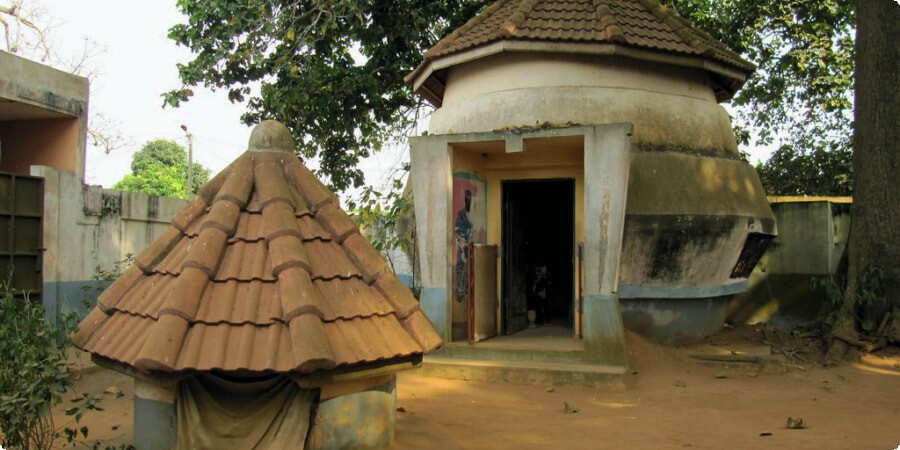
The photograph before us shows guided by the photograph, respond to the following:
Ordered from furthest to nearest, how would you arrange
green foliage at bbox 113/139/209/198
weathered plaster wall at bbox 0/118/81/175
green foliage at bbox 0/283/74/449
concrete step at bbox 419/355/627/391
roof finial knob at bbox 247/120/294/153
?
1. green foliage at bbox 113/139/209/198
2. weathered plaster wall at bbox 0/118/81/175
3. concrete step at bbox 419/355/627/391
4. roof finial knob at bbox 247/120/294/153
5. green foliage at bbox 0/283/74/449

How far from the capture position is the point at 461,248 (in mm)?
9344

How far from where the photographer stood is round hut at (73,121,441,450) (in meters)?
3.32

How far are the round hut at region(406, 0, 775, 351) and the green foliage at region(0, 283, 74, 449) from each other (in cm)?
524

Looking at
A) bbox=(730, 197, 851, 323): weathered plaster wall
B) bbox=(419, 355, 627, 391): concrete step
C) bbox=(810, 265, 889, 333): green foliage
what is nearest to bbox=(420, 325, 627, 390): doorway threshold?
bbox=(419, 355, 627, 391): concrete step

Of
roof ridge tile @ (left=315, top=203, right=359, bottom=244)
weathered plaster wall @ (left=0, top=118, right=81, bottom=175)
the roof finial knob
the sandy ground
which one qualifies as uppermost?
weathered plaster wall @ (left=0, top=118, right=81, bottom=175)

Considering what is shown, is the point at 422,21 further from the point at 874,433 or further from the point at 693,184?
the point at 874,433

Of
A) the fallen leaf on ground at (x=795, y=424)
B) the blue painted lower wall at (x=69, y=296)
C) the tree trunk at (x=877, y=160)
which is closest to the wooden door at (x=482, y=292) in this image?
the fallen leaf on ground at (x=795, y=424)

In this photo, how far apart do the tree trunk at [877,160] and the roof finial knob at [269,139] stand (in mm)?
8633

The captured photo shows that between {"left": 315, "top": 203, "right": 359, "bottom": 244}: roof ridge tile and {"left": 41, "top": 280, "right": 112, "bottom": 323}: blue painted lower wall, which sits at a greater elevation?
{"left": 315, "top": 203, "right": 359, "bottom": 244}: roof ridge tile

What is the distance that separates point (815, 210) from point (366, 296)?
1056 cm

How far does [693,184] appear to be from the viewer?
949cm

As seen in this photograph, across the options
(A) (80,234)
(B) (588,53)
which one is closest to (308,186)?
(B) (588,53)

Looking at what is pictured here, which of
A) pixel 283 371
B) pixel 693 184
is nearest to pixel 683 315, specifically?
pixel 693 184

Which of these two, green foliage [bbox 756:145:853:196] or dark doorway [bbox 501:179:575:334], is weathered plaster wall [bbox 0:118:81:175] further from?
green foliage [bbox 756:145:853:196]
